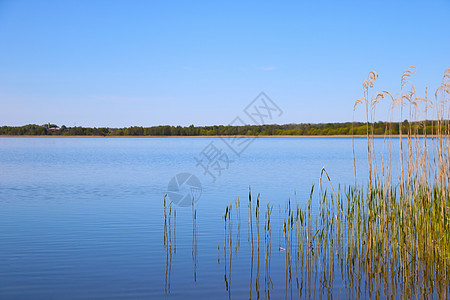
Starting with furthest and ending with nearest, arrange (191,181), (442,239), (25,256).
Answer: (191,181), (25,256), (442,239)

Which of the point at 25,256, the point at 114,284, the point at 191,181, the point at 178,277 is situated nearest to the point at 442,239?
the point at 178,277

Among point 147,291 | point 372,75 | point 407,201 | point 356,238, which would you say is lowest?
point 147,291

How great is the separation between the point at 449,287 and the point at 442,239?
1.94 ft

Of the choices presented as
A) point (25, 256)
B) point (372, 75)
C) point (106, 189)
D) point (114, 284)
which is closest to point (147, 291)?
point (114, 284)

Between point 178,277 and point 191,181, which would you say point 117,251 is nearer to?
point 178,277

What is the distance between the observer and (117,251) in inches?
270

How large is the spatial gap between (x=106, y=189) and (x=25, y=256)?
8.29 meters

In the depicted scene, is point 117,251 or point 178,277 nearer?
point 178,277

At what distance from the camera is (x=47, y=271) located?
5.79 m

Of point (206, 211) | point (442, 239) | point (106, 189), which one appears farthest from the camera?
point (106, 189)

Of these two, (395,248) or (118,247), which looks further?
(118,247)

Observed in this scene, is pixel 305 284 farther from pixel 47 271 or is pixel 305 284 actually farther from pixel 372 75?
pixel 47 271

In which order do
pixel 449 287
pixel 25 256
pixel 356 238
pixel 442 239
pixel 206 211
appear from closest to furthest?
1. pixel 449 287
2. pixel 442 239
3. pixel 356 238
4. pixel 25 256
5. pixel 206 211

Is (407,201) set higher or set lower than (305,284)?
higher
